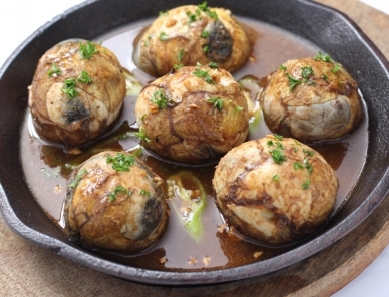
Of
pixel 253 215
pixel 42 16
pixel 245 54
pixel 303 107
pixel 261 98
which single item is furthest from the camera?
pixel 42 16

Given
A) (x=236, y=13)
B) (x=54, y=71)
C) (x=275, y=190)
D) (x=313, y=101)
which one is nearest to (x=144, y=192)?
(x=275, y=190)

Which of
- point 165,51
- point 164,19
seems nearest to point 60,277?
point 165,51

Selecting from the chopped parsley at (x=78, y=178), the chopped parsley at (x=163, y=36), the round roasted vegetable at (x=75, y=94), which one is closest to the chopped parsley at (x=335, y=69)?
the chopped parsley at (x=163, y=36)

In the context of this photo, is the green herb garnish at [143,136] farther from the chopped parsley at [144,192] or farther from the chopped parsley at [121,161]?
the chopped parsley at [144,192]

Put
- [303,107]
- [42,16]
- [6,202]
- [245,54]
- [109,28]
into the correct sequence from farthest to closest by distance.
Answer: [42,16]
[109,28]
[245,54]
[303,107]
[6,202]

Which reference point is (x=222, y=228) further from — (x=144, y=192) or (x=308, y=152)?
(x=308, y=152)

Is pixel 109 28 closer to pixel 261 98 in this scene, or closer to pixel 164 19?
pixel 164 19

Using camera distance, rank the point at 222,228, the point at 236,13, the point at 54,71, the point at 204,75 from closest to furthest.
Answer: the point at 222,228, the point at 204,75, the point at 54,71, the point at 236,13
